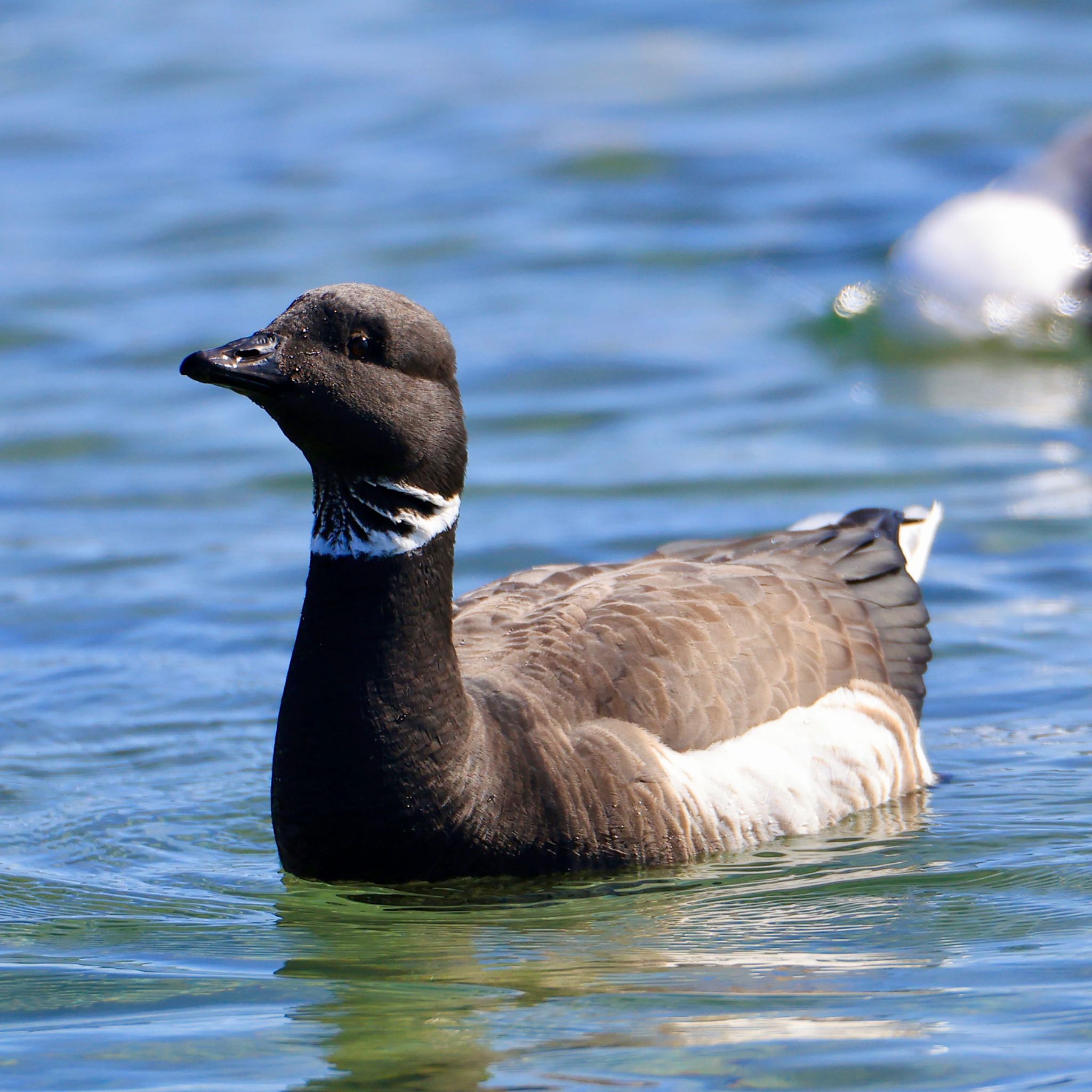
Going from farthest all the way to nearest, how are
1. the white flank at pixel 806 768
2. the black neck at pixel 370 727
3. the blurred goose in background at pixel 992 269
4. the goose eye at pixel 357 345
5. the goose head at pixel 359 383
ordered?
the blurred goose in background at pixel 992 269, the white flank at pixel 806 768, the black neck at pixel 370 727, the goose eye at pixel 357 345, the goose head at pixel 359 383

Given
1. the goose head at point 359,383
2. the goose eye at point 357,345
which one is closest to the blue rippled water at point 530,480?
the goose head at point 359,383

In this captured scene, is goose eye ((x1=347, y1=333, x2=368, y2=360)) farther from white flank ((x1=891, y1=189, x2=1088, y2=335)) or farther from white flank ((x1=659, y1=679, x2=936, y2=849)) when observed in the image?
white flank ((x1=891, y1=189, x2=1088, y2=335))

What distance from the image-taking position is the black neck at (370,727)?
7109 millimetres

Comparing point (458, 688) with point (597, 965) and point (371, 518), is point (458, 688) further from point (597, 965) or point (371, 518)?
point (597, 965)

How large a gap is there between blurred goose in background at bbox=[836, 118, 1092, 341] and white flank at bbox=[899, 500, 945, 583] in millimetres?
6482

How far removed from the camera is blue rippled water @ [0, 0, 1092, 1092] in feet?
20.9

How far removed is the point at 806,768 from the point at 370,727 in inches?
84.4

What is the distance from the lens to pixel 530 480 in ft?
44.4

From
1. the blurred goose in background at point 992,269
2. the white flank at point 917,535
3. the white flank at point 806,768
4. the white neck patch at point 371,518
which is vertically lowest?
the white flank at point 806,768

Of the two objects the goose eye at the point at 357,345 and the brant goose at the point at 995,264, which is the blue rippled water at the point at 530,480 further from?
the goose eye at the point at 357,345

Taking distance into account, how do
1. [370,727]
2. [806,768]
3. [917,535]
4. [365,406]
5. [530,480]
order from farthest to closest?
[530,480]
[917,535]
[806,768]
[370,727]
[365,406]

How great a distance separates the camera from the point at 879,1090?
5676mm

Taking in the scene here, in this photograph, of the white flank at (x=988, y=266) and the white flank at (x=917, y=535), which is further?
the white flank at (x=988, y=266)

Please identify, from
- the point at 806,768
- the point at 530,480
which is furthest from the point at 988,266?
the point at 806,768
